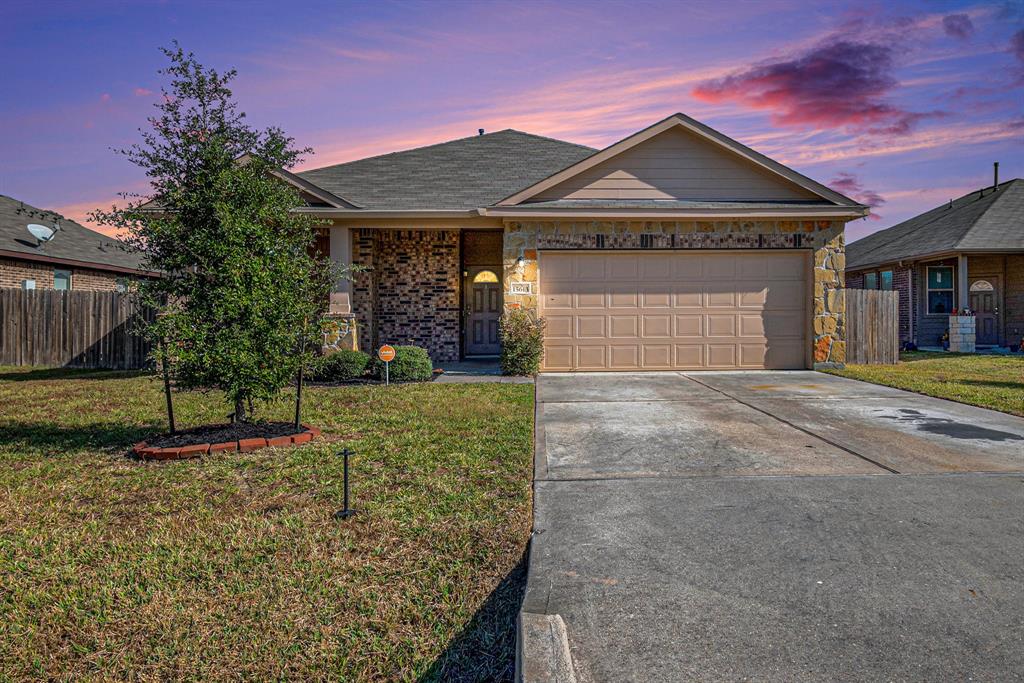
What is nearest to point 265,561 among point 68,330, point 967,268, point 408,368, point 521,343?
point 408,368

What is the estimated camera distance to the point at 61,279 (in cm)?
1889

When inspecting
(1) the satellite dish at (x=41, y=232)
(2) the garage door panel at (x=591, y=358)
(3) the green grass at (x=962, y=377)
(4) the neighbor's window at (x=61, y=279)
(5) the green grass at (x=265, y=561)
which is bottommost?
(5) the green grass at (x=265, y=561)

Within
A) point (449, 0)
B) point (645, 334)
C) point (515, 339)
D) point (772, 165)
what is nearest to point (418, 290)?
point (515, 339)

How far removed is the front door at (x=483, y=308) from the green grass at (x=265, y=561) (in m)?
8.94

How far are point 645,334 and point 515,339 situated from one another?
2.80 m

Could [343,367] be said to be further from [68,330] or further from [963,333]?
[963,333]

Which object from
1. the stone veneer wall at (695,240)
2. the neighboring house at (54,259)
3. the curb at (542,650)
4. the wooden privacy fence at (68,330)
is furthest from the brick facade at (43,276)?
the curb at (542,650)

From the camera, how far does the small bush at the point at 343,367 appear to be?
Result: 11.1 meters

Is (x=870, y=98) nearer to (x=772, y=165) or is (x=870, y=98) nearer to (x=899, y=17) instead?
(x=899, y=17)

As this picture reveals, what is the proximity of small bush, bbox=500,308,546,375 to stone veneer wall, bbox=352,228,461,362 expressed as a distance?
2.84m

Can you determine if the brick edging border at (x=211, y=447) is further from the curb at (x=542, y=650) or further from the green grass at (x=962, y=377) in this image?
the green grass at (x=962, y=377)

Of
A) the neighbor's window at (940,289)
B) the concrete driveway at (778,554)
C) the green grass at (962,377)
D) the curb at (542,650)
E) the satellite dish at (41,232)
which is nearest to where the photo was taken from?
the curb at (542,650)

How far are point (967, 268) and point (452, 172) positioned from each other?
1649cm

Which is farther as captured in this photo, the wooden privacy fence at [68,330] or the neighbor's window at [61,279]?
the neighbor's window at [61,279]
